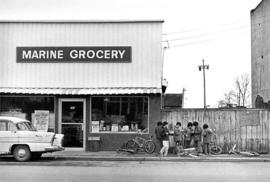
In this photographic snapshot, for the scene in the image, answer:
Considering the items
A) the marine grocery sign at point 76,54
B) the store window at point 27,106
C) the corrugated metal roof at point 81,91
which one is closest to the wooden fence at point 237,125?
the corrugated metal roof at point 81,91

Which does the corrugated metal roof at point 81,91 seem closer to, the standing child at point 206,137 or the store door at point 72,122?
the store door at point 72,122

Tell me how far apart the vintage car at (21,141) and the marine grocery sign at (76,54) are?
190 inches

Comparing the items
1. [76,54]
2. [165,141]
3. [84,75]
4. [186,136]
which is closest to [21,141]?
[84,75]

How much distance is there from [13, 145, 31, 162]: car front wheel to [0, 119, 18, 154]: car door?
0.32m

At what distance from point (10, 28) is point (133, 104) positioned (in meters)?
6.92

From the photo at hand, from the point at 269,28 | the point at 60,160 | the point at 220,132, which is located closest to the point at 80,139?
the point at 60,160

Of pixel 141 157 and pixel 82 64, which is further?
pixel 82 64

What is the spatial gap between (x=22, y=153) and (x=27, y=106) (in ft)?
15.0

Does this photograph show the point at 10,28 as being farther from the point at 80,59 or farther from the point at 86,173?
the point at 86,173

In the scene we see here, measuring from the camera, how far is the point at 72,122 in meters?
20.5

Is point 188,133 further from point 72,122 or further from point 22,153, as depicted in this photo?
point 22,153

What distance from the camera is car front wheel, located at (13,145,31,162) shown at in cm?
1662

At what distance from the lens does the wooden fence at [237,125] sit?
20.1 m

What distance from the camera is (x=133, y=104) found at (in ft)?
67.0
